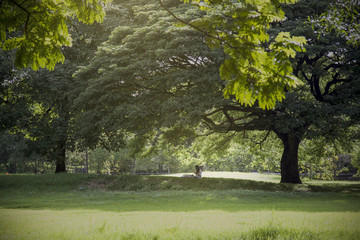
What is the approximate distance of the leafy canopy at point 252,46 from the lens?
4.62 m

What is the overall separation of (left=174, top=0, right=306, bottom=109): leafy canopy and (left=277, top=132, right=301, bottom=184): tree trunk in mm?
17078

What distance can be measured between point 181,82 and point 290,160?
10.4m

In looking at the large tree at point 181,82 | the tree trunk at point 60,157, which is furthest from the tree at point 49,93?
the large tree at point 181,82

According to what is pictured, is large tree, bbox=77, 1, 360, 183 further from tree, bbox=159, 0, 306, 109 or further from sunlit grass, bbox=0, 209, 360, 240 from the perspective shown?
tree, bbox=159, 0, 306, 109

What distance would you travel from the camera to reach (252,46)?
5.03 metres

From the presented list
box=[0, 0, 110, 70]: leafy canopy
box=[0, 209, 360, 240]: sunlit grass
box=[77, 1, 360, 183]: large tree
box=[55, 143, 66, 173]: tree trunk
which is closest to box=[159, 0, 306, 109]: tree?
box=[0, 0, 110, 70]: leafy canopy

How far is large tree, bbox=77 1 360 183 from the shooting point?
15805 millimetres

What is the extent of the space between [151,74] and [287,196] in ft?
35.4

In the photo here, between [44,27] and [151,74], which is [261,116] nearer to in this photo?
[151,74]

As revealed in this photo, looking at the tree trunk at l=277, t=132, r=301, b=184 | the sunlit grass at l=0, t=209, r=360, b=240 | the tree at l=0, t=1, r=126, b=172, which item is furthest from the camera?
the tree at l=0, t=1, r=126, b=172

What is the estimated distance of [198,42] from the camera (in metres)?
16.5

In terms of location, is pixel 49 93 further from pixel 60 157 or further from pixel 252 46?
pixel 252 46

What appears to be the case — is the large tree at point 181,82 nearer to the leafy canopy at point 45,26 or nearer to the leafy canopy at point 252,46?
the leafy canopy at point 252,46

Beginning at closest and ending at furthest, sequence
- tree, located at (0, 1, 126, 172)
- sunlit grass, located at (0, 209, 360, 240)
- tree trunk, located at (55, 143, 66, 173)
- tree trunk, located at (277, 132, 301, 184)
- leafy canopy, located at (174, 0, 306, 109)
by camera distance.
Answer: leafy canopy, located at (174, 0, 306, 109), sunlit grass, located at (0, 209, 360, 240), tree trunk, located at (277, 132, 301, 184), tree, located at (0, 1, 126, 172), tree trunk, located at (55, 143, 66, 173)
